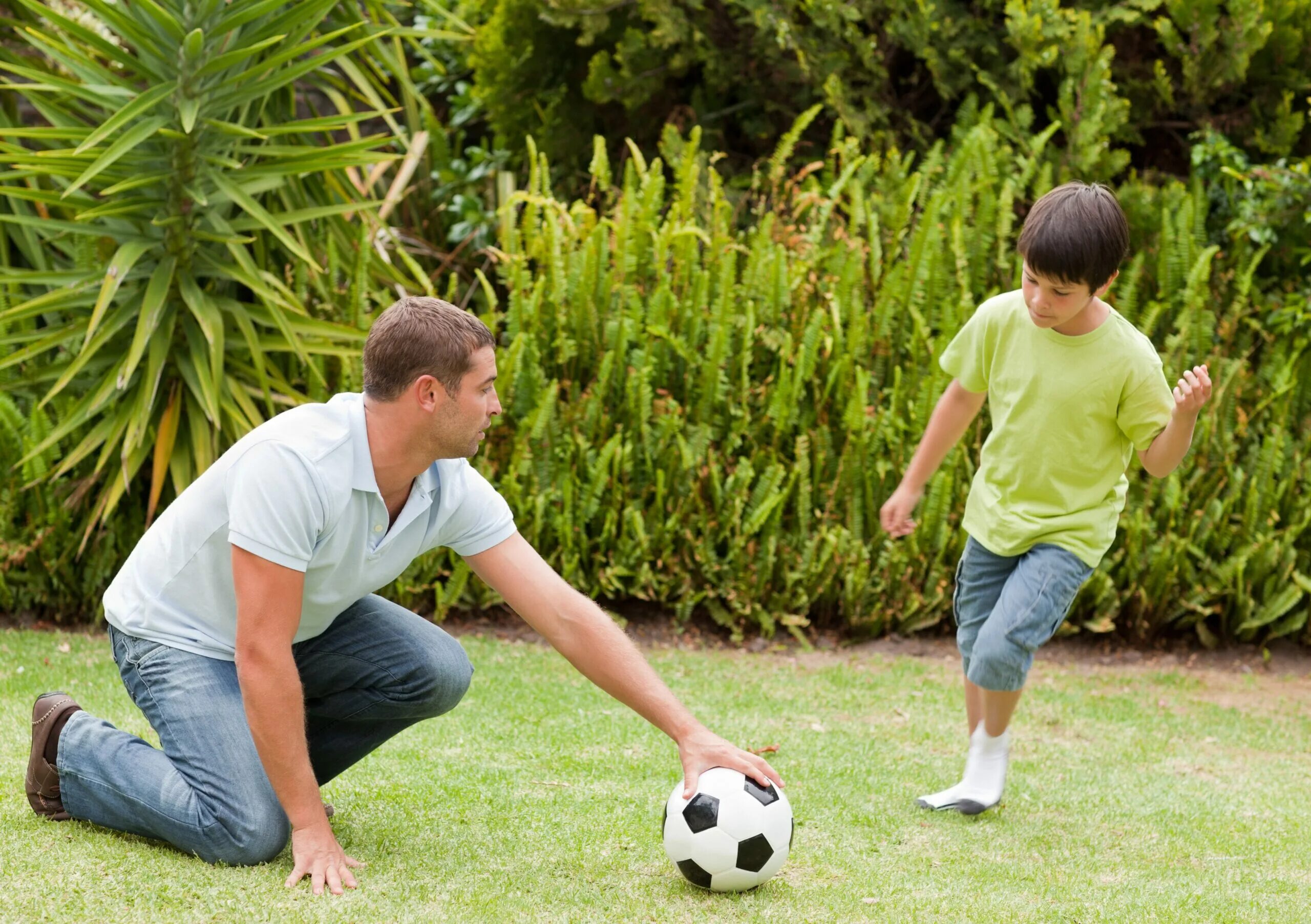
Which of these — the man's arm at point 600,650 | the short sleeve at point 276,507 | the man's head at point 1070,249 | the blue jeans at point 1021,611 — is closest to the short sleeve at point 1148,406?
the man's head at point 1070,249

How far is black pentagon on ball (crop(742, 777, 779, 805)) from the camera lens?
2.95m

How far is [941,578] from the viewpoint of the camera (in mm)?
6328

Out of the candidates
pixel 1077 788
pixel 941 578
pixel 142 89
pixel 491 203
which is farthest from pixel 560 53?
pixel 1077 788

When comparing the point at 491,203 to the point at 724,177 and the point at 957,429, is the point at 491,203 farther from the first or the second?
the point at 957,429

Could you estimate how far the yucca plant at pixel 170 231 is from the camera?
543cm

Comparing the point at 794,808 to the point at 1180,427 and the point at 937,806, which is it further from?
the point at 1180,427

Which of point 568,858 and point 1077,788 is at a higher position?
point 568,858

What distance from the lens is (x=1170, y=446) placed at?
144 inches

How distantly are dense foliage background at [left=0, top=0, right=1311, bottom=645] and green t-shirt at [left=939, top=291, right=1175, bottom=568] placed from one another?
230 centimetres

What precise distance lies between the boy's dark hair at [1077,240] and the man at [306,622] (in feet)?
4.93

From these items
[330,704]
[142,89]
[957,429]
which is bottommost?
[330,704]

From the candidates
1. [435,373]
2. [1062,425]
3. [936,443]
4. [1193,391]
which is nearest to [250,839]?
[435,373]

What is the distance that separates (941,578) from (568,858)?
3462mm

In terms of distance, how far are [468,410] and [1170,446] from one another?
6.40 feet
